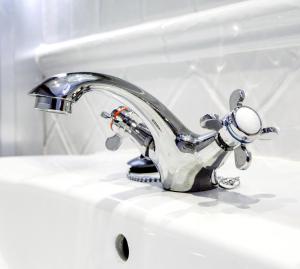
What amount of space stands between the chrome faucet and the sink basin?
2cm

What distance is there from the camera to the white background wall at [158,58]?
1.48 feet

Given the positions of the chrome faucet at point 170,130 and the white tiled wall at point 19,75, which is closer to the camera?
the chrome faucet at point 170,130

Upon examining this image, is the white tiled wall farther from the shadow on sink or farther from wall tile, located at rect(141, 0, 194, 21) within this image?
the shadow on sink

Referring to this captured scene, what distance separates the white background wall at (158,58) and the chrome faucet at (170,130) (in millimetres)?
162

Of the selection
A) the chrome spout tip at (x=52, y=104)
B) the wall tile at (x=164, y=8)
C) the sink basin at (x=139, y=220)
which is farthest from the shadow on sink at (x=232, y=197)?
the wall tile at (x=164, y=8)

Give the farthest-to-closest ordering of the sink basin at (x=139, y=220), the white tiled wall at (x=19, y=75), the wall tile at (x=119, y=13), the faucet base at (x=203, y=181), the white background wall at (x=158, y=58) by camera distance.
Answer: the white tiled wall at (x=19, y=75)
the wall tile at (x=119, y=13)
the white background wall at (x=158, y=58)
the faucet base at (x=203, y=181)
the sink basin at (x=139, y=220)

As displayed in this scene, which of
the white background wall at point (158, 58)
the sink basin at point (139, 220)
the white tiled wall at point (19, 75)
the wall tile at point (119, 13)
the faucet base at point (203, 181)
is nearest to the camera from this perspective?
the sink basin at point (139, 220)

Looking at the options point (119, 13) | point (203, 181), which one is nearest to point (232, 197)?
point (203, 181)

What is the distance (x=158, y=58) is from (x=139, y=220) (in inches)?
12.8

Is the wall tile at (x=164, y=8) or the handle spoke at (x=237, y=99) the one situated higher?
the wall tile at (x=164, y=8)

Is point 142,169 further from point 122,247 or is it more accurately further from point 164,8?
point 164,8

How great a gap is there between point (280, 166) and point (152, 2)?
319 mm

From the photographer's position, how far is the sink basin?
23cm

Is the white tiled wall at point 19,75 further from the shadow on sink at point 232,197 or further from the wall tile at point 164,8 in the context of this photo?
the shadow on sink at point 232,197
